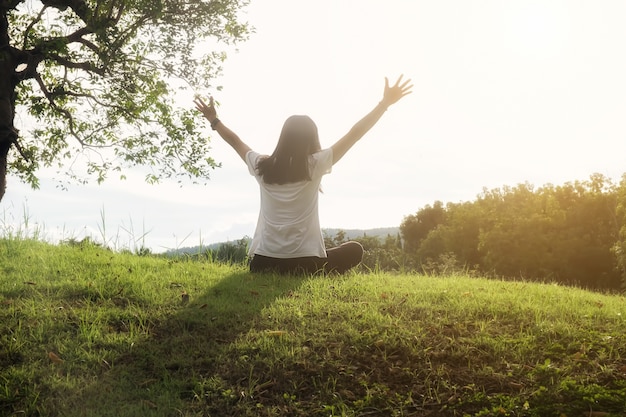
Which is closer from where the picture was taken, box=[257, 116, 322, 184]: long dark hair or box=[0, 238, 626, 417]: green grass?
box=[0, 238, 626, 417]: green grass

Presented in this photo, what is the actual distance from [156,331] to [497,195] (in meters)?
54.2

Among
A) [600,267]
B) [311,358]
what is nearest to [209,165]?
[311,358]

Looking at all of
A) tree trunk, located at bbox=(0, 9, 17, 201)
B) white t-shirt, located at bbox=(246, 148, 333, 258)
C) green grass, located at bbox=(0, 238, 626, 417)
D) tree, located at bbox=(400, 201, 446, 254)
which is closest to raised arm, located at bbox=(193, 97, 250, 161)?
white t-shirt, located at bbox=(246, 148, 333, 258)

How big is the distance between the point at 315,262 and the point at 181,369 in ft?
11.2

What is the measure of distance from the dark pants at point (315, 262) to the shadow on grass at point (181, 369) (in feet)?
4.83

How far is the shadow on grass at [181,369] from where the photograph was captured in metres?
4.91

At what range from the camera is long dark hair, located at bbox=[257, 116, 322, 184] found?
314 inches

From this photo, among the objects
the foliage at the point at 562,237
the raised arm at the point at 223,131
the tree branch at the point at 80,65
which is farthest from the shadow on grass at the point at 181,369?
the foliage at the point at 562,237

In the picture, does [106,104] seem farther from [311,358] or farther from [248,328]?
[311,358]

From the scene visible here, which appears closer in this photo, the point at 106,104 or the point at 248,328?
the point at 248,328

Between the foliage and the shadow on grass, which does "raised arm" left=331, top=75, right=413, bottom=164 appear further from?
the foliage

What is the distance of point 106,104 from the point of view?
14.3 meters

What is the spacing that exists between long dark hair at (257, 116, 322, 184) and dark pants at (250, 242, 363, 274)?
126 centimetres

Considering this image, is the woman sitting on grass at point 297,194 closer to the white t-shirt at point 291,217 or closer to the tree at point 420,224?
the white t-shirt at point 291,217
